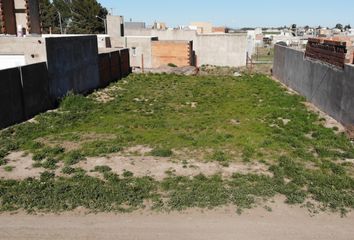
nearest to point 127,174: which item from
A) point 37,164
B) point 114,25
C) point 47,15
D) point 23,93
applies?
point 37,164

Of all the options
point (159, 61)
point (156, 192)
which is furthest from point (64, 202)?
point (159, 61)

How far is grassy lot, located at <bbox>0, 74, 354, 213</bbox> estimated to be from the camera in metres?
8.24

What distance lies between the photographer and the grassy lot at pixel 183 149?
324 inches

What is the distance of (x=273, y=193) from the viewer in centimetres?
849

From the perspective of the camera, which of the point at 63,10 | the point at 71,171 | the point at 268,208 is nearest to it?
the point at 268,208

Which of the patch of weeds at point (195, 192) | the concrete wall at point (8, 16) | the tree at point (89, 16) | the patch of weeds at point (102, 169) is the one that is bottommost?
the patch of weeds at point (195, 192)

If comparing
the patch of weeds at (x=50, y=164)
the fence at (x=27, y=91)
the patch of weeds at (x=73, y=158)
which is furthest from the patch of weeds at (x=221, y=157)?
the fence at (x=27, y=91)

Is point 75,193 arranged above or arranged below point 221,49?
below

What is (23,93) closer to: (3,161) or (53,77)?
(53,77)

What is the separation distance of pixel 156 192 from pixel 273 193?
2614mm

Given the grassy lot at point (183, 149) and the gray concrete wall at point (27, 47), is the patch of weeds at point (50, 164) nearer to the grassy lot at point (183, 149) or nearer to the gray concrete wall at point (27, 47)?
the grassy lot at point (183, 149)

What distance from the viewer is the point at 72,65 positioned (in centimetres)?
1959

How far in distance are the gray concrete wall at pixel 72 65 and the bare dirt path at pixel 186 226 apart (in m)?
11.0

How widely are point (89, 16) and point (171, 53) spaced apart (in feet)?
137
